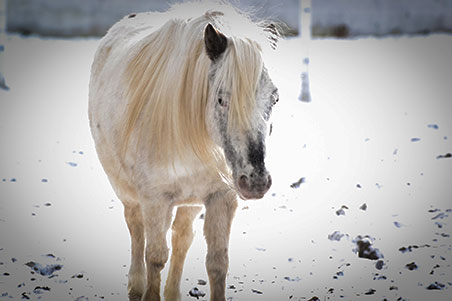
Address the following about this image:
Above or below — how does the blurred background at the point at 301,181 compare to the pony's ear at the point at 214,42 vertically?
below

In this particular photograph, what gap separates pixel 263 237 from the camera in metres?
5.20

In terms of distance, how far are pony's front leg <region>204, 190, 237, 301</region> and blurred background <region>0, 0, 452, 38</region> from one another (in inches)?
363

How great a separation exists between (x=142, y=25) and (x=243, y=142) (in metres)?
1.86

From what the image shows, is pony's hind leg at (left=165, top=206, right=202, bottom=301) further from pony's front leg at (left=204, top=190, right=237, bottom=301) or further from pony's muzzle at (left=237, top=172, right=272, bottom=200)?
pony's muzzle at (left=237, top=172, right=272, bottom=200)

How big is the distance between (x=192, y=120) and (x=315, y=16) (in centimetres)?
981

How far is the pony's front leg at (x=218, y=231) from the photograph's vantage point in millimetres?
3338

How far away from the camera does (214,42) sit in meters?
2.83

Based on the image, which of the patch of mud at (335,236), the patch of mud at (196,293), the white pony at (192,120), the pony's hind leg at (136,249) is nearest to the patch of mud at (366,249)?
the patch of mud at (335,236)

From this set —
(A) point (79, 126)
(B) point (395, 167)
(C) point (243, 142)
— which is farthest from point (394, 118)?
(C) point (243, 142)

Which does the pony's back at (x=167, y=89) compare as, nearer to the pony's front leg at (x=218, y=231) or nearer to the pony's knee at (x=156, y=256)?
the pony's front leg at (x=218, y=231)

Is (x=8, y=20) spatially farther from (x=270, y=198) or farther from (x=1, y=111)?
(x=270, y=198)

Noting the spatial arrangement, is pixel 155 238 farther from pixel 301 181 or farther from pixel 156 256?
pixel 301 181

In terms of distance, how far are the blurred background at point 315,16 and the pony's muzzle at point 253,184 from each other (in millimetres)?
9762

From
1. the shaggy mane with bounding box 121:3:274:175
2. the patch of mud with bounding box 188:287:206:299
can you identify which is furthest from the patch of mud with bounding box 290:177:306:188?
the shaggy mane with bounding box 121:3:274:175
